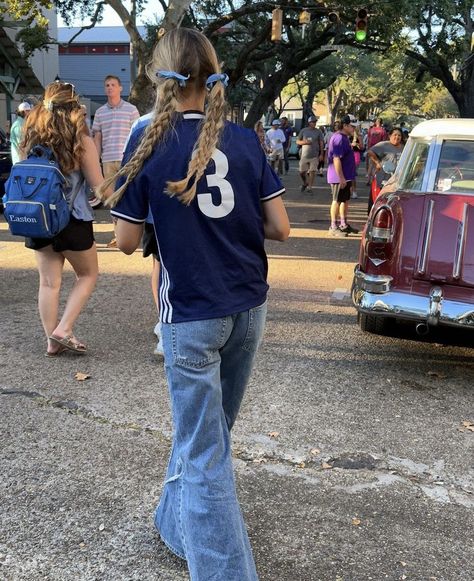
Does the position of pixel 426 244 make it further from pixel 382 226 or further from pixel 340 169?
pixel 340 169

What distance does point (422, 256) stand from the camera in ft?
15.0

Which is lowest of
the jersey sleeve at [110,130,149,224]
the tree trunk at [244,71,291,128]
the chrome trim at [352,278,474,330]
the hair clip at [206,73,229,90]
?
the chrome trim at [352,278,474,330]

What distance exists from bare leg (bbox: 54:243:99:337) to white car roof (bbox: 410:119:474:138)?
9.46 feet

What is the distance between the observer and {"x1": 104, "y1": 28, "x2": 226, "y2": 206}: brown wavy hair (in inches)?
81.0

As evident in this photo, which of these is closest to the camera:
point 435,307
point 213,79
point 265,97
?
point 213,79

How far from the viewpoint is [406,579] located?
255 centimetres

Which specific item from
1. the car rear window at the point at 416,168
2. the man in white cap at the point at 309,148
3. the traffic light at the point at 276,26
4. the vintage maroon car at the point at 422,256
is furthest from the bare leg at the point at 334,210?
the traffic light at the point at 276,26

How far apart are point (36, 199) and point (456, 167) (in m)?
3.14

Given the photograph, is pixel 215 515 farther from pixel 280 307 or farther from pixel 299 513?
pixel 280 307

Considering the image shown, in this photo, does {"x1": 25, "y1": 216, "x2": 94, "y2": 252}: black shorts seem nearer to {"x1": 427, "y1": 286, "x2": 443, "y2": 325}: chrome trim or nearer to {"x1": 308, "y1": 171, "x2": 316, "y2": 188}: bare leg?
{"x1": 427, "y1": 286, "x2": 443, "y2": 325}: chrome trim

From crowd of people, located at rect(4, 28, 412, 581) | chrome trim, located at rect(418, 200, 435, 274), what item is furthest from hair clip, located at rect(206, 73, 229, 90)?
chrome trim, located at rect(418, 200, 435, 274)

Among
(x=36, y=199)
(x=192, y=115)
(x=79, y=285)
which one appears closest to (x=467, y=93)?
(x=79, y=285)

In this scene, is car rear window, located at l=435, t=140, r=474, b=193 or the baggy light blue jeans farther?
car rear window, located at l=435, t=140, r=474, b=193

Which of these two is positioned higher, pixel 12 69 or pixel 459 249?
pixel 12 69
